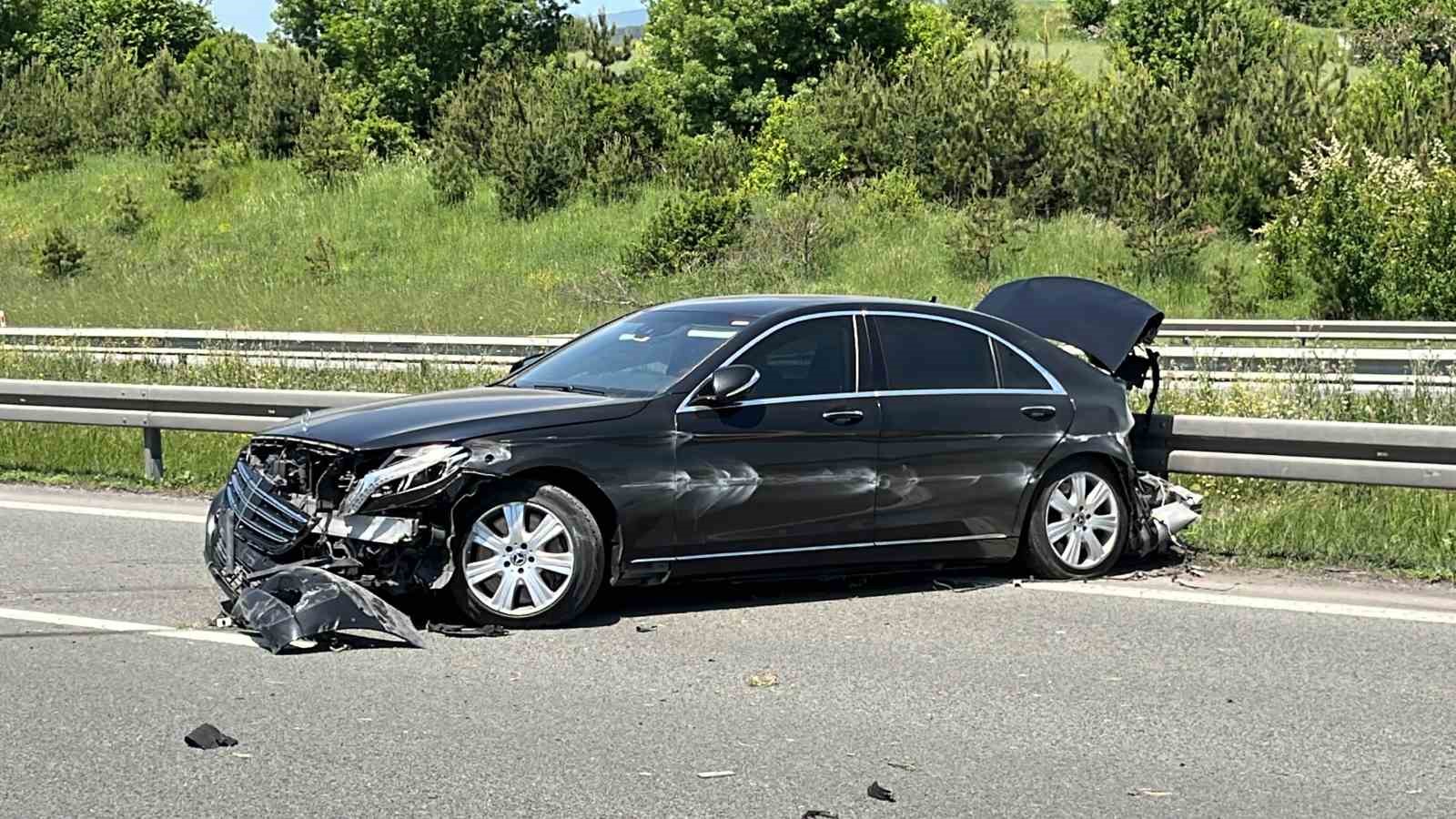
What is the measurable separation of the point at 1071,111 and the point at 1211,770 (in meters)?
36.3

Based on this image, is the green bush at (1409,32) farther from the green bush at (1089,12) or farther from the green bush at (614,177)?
the green bush at (614,177)

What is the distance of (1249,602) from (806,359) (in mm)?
2421

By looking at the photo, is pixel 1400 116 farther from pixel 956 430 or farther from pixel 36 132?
pixel 36 132

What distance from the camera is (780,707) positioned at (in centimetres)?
660

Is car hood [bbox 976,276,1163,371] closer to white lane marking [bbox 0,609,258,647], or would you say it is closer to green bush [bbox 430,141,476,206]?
white lane marking [bbox 0,609,258,647]

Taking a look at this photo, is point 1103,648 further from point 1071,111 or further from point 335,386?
point 1071,111

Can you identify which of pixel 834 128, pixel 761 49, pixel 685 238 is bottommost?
pixel 685 238

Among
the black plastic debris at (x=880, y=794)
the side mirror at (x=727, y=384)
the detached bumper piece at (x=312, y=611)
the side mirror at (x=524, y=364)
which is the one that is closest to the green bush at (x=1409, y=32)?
the side mirror at (x=524, y=364)

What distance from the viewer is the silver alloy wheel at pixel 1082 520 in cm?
919

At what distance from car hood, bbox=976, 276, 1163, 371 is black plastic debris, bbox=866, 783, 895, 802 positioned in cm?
461

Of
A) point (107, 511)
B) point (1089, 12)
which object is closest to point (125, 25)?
point (1089, 12)

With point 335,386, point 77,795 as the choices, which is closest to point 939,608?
point 77,795

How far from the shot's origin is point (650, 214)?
41.2 meters

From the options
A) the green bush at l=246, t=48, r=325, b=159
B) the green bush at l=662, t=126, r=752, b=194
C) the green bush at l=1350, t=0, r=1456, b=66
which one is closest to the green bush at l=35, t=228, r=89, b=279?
the green bush at l=246, t=48, r=325, b=159
